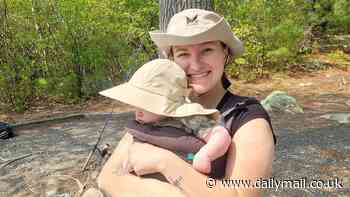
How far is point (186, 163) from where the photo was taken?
5.24ft

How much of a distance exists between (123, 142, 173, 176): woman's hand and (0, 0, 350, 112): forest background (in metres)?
7.73

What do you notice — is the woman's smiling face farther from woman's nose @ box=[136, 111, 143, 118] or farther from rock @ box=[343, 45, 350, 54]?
rock @ box=[343, 45, 350, 54]

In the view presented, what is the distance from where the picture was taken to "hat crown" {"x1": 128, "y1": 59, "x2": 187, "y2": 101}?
5.60ft

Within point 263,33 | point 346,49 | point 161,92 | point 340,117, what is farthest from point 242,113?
point 346,49

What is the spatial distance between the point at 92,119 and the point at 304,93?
503 centimetres

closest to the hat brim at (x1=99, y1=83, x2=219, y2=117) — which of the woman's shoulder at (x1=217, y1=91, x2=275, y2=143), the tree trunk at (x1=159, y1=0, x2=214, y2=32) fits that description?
the woman's shoulder at (x1=217, y1=91, x2=275, y2=143)

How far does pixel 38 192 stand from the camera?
425 cm

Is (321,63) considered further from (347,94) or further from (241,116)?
(241,116)

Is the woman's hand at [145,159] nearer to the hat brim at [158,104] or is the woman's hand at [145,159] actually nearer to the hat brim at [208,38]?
the hat brim at [158,104]

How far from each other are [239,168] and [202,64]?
0.52m

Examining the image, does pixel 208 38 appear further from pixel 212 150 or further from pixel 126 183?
pixel 126 183

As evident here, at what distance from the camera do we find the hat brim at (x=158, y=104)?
5.41ft

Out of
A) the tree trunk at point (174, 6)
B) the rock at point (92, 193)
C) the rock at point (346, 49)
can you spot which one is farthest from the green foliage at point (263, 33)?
the rock at point (92, 193)

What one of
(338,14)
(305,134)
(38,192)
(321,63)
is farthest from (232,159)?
(338,14)
